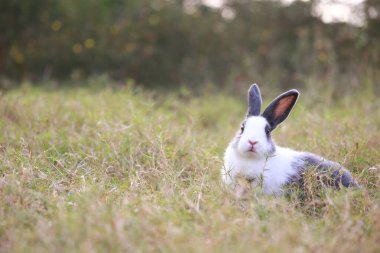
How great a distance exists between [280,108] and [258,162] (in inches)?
22.8

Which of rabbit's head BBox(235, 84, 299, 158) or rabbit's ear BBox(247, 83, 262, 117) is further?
rabbit's ear BBox(247, 83, 262, 117)

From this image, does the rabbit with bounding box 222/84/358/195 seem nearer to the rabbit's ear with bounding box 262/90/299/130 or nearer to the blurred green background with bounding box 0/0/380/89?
the rabbit's ear with bounding box 262/90/299/130

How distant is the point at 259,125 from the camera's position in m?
3.83

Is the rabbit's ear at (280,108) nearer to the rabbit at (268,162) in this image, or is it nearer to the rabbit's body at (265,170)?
the rabbit at (268,162)

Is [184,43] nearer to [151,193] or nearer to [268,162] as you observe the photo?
[268,162]

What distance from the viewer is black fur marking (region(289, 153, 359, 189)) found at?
3.73m

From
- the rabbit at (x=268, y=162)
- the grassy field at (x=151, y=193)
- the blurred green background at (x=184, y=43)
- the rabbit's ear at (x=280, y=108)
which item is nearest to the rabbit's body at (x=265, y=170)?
the rabbit at (x=268, y=162)

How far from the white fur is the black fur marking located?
0.06m

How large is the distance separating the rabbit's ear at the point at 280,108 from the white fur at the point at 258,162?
122 millimetres

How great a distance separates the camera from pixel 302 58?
32.0ft

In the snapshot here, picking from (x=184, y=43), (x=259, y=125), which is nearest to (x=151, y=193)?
(x=259, y=125)

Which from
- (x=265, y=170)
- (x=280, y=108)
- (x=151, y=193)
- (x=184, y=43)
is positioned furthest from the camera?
Answer: (x=184, y=43)

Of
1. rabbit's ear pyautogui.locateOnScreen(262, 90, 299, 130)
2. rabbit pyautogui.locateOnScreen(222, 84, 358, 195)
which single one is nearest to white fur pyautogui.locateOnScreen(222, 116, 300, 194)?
rabbit pyautogui.locateOnScreen(222, 84, 358, 195)

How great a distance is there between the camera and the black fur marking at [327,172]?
147 inches
